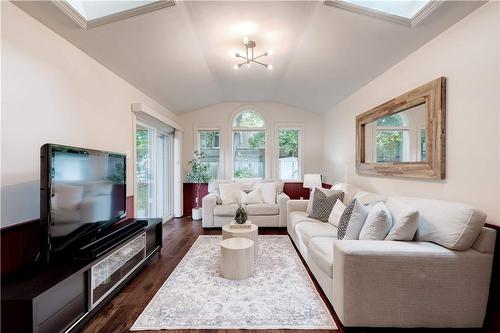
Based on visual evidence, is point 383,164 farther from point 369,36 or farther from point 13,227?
point 13,227

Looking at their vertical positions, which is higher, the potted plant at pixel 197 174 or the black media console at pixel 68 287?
the potted plant at pixel 197 174

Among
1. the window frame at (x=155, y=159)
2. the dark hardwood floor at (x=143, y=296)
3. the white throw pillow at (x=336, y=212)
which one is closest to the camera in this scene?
the dark hardwood floor at (x=143, y=296)

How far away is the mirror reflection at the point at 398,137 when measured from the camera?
2.42 meters

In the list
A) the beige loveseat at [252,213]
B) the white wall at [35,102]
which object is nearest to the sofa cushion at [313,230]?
the beige loveseat at [252,213]

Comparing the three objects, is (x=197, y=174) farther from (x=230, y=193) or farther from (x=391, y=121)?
(x=391, y=121)

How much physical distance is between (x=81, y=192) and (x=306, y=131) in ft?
15.8

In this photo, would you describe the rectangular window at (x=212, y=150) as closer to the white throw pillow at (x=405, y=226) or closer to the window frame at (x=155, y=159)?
the window frame at (x=155, y=159)

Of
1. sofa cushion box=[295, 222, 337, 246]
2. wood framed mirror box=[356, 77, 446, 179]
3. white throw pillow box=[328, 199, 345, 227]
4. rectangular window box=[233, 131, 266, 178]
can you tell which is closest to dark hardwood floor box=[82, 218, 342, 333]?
sofa cushion box=[295, 222, 337, 246]

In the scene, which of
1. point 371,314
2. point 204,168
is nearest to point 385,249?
point 371,314

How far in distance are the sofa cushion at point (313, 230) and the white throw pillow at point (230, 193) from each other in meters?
1.79

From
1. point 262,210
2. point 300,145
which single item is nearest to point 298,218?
point 262,210

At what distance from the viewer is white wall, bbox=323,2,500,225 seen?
170 centimetres

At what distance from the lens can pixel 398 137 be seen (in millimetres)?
2789

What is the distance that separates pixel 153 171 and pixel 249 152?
2.25m
